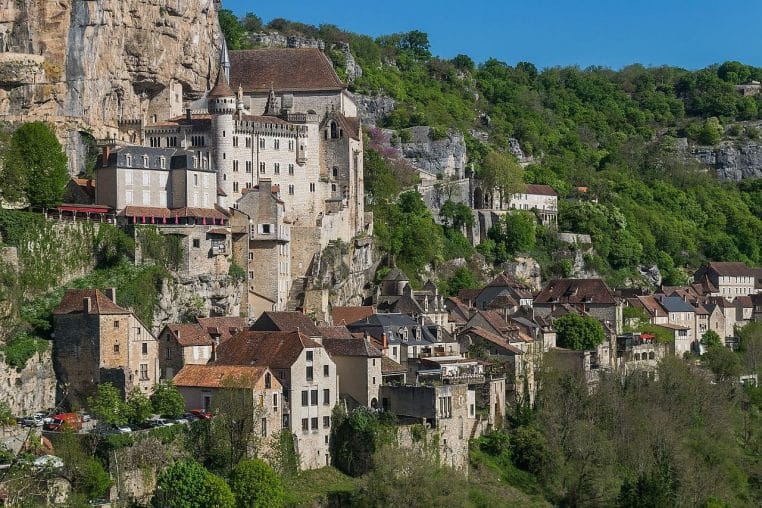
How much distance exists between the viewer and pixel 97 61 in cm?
7925

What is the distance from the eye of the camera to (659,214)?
132 m

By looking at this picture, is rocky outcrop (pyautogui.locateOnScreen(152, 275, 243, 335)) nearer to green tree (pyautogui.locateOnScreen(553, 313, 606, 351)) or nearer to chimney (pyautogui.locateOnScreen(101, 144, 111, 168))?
chimney (pyautogui.locateOnScreen(101, 144, 111, 168))

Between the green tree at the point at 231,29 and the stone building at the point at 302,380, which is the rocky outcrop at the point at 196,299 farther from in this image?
the green tree at the point at 231,29

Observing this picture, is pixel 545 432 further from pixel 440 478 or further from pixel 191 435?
pixel 191 435

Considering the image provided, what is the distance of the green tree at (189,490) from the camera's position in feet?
167

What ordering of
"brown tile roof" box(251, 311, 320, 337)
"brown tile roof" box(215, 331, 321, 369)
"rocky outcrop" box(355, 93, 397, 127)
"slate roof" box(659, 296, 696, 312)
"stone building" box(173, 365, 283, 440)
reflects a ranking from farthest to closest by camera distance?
"rocky outcrop" box(355, 93, 397, 127) → "slate roof" box(659, 296, 696, 312) → "brown tile roof" box(251, 311, 320, 337) → "brown tile roof" box(215, 331, 321, 369) → "stone building" box(173, 365, 283, 440)

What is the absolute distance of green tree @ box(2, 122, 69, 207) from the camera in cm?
6619

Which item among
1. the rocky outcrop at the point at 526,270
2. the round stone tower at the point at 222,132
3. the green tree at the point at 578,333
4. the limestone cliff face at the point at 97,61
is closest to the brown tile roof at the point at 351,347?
the round stone tower at the point at 222,132

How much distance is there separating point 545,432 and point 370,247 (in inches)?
835

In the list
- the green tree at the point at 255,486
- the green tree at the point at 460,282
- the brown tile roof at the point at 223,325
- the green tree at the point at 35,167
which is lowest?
the green tree at the point at 255,486

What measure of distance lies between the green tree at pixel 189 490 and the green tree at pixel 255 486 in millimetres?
570

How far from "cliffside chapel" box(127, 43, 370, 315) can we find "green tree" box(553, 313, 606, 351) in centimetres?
1370

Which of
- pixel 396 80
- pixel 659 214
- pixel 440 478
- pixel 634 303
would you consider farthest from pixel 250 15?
pixel 440 478

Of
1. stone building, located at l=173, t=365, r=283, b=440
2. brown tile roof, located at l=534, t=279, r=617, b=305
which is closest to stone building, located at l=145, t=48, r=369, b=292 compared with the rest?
brown tile roof, located at l=534, t=279, r=617, b=305
